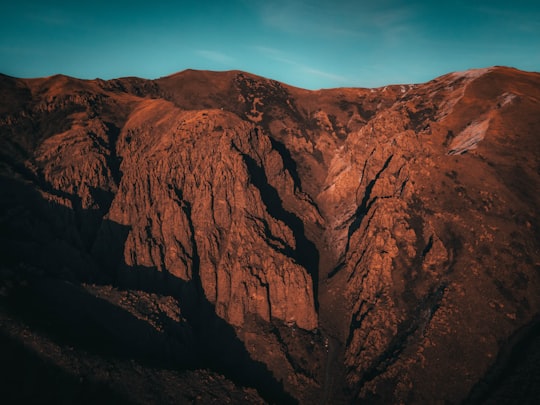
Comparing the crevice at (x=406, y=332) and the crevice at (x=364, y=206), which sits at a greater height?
the crevice at (x=364, y=206)

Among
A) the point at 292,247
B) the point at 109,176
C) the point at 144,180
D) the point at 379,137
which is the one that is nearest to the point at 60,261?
the point at 144,180

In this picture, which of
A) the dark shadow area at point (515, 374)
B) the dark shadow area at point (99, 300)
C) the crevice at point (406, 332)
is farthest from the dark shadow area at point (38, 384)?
the dark shadow area at point (515, 374)

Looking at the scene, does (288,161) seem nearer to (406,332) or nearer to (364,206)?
(364,206)

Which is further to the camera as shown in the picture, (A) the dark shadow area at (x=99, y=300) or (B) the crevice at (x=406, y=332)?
(B) the crevice at (x=406, y=332)

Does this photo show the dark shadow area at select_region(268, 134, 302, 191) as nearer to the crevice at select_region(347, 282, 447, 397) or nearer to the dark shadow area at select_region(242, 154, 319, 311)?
the dark shadow area at select_region(242, 154, 319, 311)

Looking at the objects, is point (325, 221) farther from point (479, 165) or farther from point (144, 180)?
point (144, 180)

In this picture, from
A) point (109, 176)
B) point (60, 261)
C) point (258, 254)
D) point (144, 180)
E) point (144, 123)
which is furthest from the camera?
point (144, 123)

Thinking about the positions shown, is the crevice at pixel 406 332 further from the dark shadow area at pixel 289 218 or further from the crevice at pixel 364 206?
the crevice at pixel 364 206
